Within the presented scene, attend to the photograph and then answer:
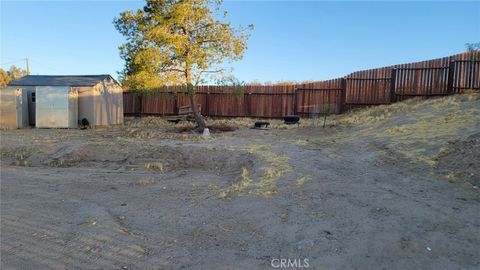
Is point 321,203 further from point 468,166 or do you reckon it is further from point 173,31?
point 173,31

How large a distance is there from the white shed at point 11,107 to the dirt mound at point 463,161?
743 inches

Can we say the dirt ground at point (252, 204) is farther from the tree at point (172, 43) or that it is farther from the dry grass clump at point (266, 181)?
the tree at point (172, 43)

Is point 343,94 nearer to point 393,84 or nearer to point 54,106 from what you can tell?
point 393,84

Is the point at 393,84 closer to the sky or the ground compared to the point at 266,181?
closer to the sky

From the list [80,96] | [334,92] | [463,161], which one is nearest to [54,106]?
[80,96]

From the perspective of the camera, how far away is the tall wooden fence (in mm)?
15289

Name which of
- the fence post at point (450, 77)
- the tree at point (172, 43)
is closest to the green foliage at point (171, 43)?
the tree at point (172, 43)

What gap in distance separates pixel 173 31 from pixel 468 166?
1076 centimetres

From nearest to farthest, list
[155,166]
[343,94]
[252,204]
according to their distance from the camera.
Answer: [252,204] → [155,166] → [343,94]

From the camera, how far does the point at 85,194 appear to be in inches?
253

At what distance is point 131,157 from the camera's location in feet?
A: 31.4

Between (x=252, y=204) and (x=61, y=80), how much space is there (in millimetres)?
18184

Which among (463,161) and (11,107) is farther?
(11,107)

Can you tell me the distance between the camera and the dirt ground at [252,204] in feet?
12.2
